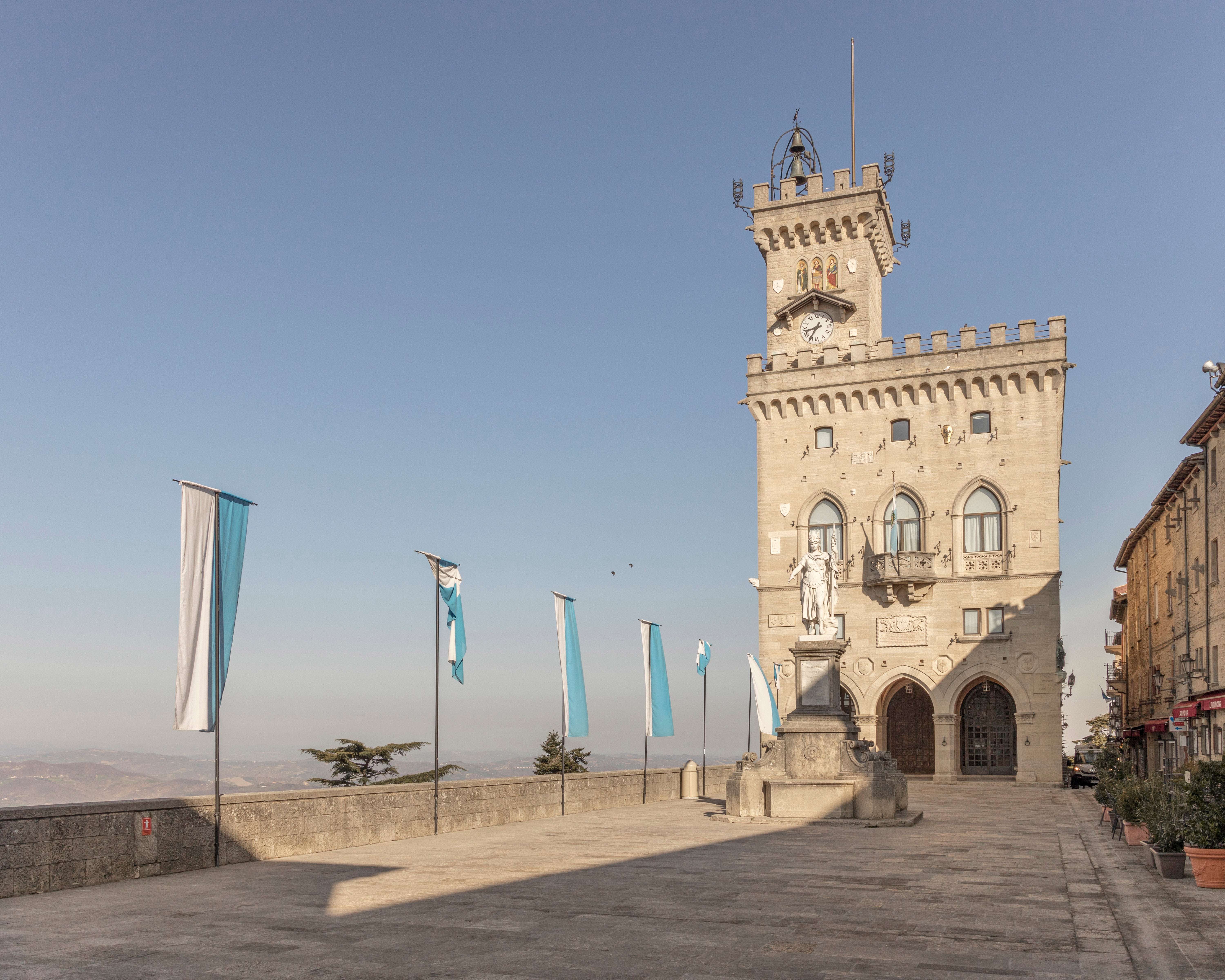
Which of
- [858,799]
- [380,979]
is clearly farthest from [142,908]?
[858,799]

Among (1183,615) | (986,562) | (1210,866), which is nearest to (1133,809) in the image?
(1210,866)

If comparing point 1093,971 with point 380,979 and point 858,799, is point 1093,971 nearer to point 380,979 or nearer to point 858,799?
point 380,979

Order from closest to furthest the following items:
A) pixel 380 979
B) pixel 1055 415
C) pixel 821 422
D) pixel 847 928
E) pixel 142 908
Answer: pixel 380 979 < pixel 847 928 < pixel 142 908 < pixel 1055 415 < pixel 821 422

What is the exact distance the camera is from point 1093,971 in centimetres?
800

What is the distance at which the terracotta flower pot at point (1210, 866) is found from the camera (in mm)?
11867

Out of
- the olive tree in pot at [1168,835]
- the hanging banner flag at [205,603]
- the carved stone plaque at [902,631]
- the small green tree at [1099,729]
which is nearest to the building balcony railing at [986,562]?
the carved stone plaque at [902,631]

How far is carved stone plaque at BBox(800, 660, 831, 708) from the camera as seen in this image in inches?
899

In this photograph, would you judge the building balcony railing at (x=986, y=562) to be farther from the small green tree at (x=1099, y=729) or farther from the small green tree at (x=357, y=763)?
the small green tree at (x=1099, y=729)

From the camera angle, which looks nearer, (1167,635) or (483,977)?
(483,977)

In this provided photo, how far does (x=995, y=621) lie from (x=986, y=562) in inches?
93.7

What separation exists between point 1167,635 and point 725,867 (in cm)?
3131

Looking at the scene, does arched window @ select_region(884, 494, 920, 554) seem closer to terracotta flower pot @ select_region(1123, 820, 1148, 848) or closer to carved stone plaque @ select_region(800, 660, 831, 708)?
carved stone plaque @ select_region(800, 660, 831, 708)

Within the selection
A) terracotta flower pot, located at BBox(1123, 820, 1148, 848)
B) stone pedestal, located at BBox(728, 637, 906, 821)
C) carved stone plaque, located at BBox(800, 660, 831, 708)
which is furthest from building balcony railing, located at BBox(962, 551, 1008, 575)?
terracotta flower pot, located at BBox(1123, 820, 1148, 848)

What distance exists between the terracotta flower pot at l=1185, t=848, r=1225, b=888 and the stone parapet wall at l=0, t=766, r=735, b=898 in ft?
38.0
